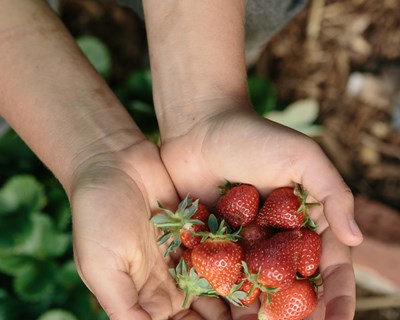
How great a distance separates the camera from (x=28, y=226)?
5.24 feet

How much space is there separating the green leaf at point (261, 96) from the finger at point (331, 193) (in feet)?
2.33

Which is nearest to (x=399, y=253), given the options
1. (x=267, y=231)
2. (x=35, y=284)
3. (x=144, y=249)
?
(x=267, y=231)

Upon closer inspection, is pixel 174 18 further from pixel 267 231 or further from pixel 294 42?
pixel 294 42

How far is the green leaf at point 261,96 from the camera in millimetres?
1846

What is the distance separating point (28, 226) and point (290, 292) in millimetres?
772

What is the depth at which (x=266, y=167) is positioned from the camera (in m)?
1.20

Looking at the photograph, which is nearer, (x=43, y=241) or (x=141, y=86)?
Answer: (x=43, y=241)

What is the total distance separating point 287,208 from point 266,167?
0.29 feet

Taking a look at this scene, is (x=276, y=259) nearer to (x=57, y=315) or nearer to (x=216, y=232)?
(x=216, y=232)

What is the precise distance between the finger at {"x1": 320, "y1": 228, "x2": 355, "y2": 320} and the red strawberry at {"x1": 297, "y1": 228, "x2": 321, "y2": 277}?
0.02 meters

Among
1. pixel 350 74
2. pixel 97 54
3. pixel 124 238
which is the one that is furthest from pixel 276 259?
pixel 350 74

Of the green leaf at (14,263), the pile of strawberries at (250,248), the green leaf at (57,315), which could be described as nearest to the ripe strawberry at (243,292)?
the pile of strawberries at (250,248)

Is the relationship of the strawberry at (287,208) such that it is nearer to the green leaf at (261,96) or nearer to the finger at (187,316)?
the finger at (187,316)

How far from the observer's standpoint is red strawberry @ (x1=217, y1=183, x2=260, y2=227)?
1211 millimetres
